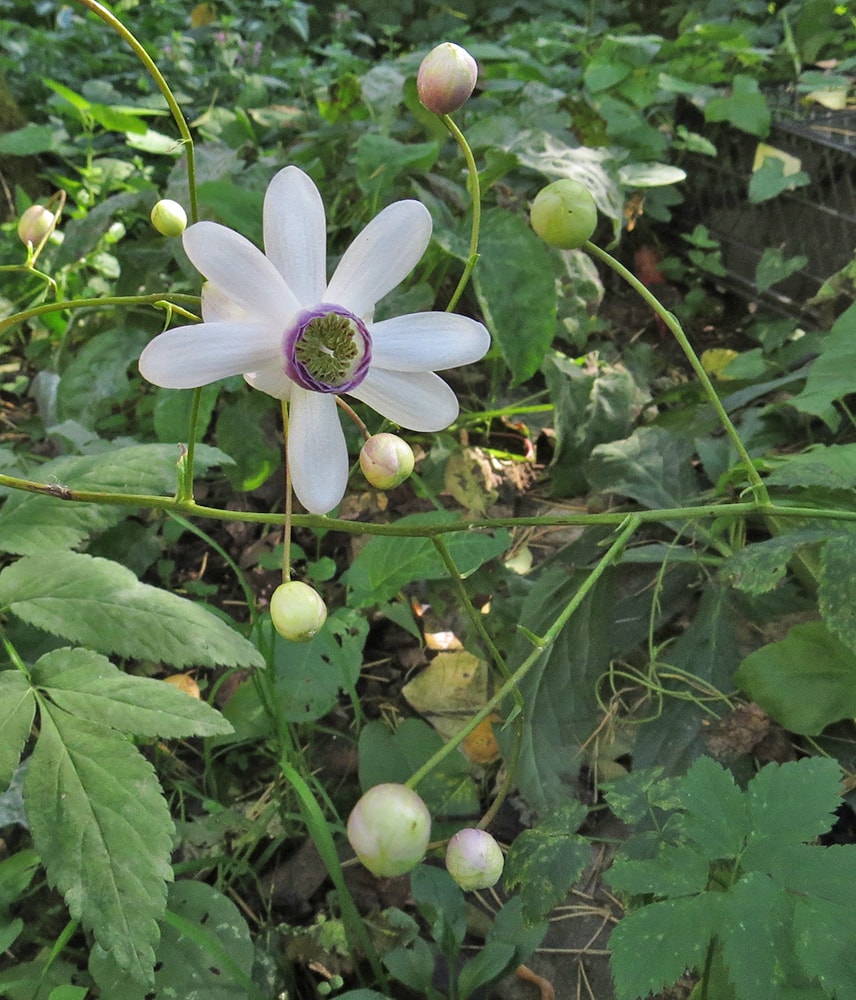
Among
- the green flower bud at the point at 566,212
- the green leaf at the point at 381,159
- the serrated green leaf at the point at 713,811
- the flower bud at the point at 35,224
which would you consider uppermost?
the green flower bud at the point at 566,212

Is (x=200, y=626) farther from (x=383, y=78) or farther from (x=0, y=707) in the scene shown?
(x=383, y=78)

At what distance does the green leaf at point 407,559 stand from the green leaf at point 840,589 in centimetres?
49

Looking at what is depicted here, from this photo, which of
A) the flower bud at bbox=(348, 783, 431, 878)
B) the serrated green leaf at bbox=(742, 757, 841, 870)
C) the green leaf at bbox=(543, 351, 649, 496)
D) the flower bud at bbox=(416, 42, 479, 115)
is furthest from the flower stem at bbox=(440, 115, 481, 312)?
the green leaf at bbox=(543, 351, 649, 496)

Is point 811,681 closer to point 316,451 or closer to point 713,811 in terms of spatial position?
point 713,811

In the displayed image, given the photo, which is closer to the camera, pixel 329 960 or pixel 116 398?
pixel 329 960

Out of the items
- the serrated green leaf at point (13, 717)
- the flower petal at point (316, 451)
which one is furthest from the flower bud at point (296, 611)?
the serrated green leaf at point (13, 717)

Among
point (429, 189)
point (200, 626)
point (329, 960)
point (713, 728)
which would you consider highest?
point (429, 189)

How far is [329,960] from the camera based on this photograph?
1153 millimetres

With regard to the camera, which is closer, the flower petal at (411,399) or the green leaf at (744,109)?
the flower petal at (411,399)

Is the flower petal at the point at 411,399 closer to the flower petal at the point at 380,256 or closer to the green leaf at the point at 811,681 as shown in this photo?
the flower petal at the point at 380,256

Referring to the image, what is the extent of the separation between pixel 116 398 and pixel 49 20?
11.1ft

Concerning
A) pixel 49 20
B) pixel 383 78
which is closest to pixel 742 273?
pixel 383 78

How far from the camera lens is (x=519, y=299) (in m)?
1.59

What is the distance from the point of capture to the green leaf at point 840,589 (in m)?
1.02
